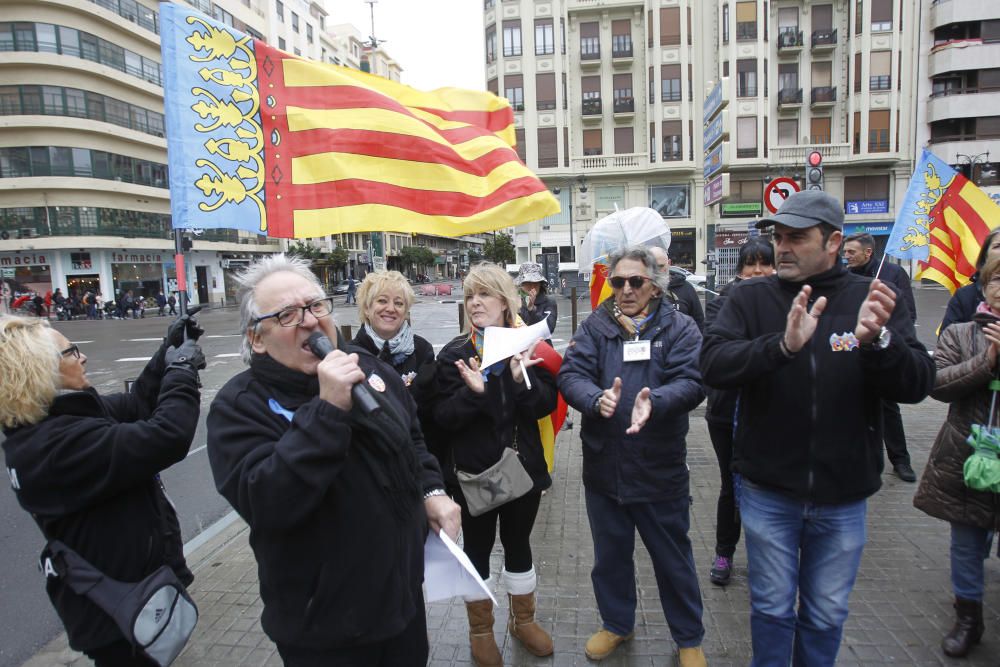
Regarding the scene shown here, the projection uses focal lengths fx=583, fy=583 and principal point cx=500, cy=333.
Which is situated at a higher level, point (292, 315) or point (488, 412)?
point (292, 315)

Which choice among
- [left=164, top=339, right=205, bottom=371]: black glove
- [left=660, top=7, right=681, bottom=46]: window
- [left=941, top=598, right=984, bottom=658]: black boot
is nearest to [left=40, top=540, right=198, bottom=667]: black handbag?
[left=164, top=339, right=205, bottom=371]: black glove

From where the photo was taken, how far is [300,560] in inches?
72.0

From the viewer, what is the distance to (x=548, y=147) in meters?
41.7

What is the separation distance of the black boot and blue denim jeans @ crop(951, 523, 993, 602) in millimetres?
41

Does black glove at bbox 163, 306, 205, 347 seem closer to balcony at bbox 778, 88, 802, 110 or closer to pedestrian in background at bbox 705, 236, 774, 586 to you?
pedestrian in background at bbox 705, 236, 774, 586

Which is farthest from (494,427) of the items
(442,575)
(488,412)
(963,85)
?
(963,85)

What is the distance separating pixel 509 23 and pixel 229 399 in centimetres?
4456

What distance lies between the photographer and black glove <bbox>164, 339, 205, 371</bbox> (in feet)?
8.49

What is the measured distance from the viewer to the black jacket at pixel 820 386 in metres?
2.32

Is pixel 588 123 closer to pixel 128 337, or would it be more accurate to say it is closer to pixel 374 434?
pixel 128 337

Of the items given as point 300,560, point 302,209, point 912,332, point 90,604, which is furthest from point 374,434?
point 912,332

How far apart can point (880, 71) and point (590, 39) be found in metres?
19.2

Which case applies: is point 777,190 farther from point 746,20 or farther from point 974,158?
point 974,158

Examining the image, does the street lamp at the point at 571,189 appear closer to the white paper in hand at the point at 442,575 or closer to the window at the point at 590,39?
the window at the point at 590,39
